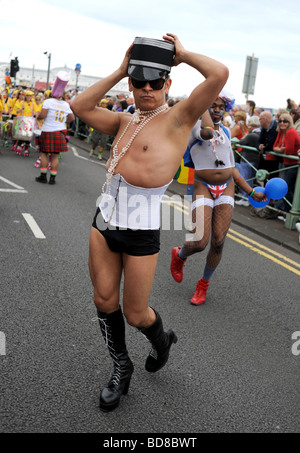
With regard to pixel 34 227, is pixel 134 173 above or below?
above

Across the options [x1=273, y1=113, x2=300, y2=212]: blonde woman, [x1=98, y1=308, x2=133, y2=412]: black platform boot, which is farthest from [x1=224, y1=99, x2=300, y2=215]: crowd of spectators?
[x1=98, y1=308, x2=133, y2=412]: black platform boot

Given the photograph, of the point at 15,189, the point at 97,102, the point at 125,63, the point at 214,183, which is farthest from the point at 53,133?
the point at 125,63

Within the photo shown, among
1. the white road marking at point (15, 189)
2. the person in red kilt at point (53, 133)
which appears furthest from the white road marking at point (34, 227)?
the person in red kilt at point (53, 133)

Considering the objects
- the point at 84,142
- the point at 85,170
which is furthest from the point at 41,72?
the point at 85,170

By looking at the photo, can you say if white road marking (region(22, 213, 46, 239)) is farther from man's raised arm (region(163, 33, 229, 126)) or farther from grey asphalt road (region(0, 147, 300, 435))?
man's raised arm (region(163, 33, 229, 126))

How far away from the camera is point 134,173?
288 centimetres

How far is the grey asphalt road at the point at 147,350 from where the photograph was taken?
2963 mm

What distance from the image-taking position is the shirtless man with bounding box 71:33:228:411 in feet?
9.34

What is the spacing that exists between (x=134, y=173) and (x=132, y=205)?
19 centimetres

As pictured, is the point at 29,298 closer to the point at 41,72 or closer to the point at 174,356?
the point at 174,356

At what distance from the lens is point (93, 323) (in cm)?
414

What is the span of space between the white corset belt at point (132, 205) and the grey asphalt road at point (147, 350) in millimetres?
1080
